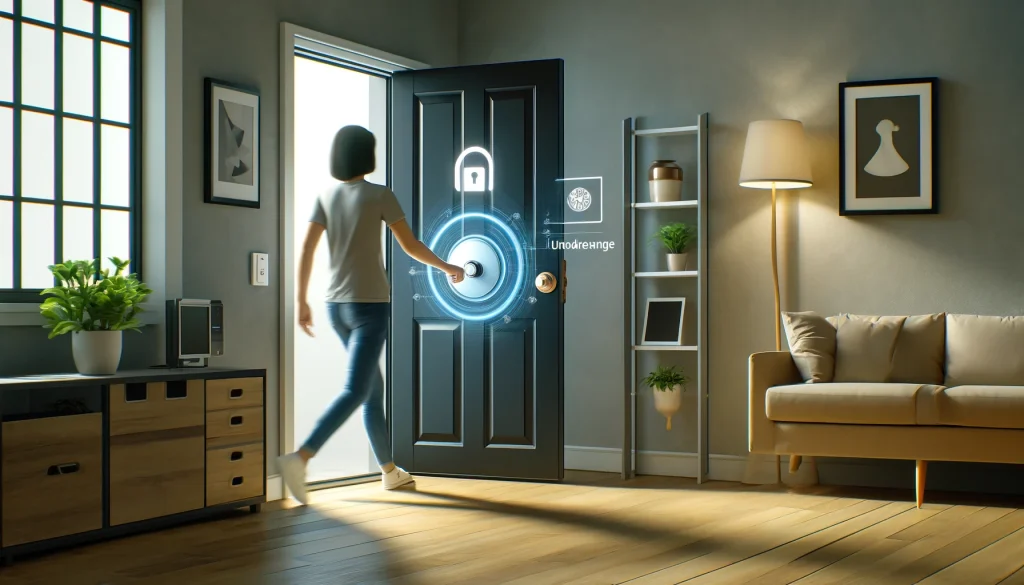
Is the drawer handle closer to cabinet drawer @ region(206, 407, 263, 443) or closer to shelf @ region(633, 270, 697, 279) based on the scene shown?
cabinet drawer @ region(206, 407, 263, 443)

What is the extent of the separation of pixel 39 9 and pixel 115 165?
630 millimetres

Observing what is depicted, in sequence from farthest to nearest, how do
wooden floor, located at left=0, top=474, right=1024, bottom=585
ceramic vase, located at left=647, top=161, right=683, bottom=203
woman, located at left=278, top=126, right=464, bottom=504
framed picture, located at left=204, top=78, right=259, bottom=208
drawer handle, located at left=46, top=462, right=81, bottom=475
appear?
ceramic vase, located at left=647, top=161, right=683, bottom=203 → framed picture, located at left=204, top=78, right=259, bottom=208 → woman, located at left=278, top=126, right=464, bottom=504 → drawer handle, located at left=46, top=462, right=81, bottom=475 → wooden floor, located at left=0, top=474, right=1024, bottom=585

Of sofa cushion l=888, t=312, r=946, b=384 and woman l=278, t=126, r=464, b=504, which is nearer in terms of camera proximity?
woman l=278, t=126, r=464, b=504

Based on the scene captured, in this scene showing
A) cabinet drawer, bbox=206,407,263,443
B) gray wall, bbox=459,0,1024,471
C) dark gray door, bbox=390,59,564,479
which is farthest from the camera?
dark gray door, bbox=390,59,564,479

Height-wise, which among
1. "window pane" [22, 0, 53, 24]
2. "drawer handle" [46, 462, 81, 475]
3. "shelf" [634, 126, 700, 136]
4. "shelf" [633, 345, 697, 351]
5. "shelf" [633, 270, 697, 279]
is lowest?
"drawer handle" [46, 462, 81, 475]

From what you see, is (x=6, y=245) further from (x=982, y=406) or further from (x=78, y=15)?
(x=982, y=406)

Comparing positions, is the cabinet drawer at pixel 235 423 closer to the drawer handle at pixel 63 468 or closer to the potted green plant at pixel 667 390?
the drawer handle at pixel 63 468

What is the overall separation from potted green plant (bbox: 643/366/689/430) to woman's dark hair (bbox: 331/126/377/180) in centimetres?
182

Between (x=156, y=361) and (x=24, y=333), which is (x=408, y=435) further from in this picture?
(x=24, y=333)

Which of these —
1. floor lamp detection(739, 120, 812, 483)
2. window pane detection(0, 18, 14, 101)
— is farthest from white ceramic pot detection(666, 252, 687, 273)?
window pane detection(0, 18, 14, 101)

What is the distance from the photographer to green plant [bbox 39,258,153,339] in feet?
11.5

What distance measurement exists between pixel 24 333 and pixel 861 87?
376cm

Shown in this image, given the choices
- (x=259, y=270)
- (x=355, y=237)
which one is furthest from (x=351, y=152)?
(x=259, y=270)

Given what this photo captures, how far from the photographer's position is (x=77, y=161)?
3867mm
